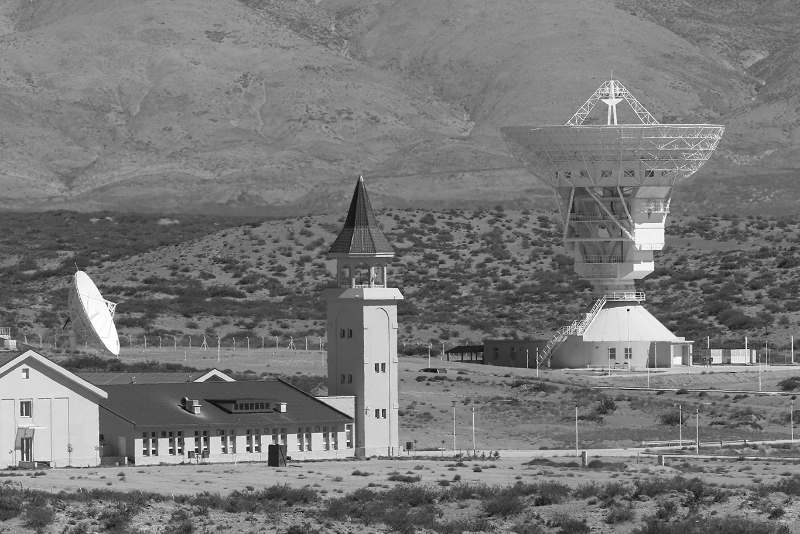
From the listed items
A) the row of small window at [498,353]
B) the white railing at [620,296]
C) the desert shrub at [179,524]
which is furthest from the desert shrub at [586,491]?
the row of small window at [498,353]

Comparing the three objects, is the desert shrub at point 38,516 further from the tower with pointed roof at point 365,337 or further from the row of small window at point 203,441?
the tower with pointed roof at point 365,337

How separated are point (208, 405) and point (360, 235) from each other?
325 inches

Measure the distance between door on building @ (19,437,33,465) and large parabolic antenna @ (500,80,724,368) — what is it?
132ft

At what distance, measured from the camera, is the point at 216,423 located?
217 ft

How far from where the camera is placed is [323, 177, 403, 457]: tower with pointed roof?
7081 centimetres

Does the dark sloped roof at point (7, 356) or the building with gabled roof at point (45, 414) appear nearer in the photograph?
the building with gabled roof at point (45, 414)

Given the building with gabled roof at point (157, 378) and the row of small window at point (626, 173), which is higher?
the row of small window at point (626, 173)

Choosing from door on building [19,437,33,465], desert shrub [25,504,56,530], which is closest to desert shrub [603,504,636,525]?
desert shrub [25,504,56,530]

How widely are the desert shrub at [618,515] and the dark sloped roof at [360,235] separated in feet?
62.1

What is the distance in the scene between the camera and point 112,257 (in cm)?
15300

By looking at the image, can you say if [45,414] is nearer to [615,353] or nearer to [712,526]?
[712,526]

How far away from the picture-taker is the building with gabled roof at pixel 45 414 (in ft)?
205

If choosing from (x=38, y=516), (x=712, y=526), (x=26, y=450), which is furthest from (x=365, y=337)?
(x=38, y=516)

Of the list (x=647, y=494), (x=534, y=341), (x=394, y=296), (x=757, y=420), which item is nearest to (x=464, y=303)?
(x=534, y=341)
